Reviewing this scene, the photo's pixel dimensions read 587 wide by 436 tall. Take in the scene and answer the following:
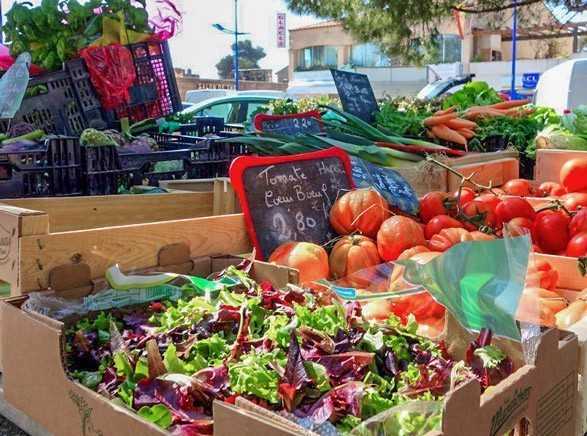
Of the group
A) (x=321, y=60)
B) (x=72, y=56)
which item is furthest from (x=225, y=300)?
(x=321, y=60)

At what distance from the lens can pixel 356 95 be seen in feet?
20.9

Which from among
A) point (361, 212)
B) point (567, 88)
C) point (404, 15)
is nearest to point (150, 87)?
point (361, 212)

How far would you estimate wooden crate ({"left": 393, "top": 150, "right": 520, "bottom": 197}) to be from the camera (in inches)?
159

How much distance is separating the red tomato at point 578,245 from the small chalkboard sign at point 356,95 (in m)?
3.38

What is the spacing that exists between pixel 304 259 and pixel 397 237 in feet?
1.47

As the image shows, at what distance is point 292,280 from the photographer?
2.43 metres

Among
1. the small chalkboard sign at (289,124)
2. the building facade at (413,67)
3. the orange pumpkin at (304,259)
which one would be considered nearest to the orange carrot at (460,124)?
the small chalkboard sign at (289,124)

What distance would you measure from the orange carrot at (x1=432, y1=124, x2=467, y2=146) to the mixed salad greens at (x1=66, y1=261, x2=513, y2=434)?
3656mm

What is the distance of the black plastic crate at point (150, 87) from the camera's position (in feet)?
18.1

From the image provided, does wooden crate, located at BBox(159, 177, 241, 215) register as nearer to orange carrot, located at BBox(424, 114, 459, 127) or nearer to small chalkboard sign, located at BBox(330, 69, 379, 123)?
orange carrot, located at BBox(424, 114, 459, 127)

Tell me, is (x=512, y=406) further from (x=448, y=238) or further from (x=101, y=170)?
(x=101, y=170)

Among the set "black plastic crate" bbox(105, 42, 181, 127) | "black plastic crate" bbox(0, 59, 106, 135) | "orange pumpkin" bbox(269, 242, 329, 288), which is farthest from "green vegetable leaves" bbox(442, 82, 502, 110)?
"orange pumpkin" bbox(269, 242, 329, 288)

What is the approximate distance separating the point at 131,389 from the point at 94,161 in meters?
2.44

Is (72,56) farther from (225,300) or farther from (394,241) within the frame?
(225,300)
